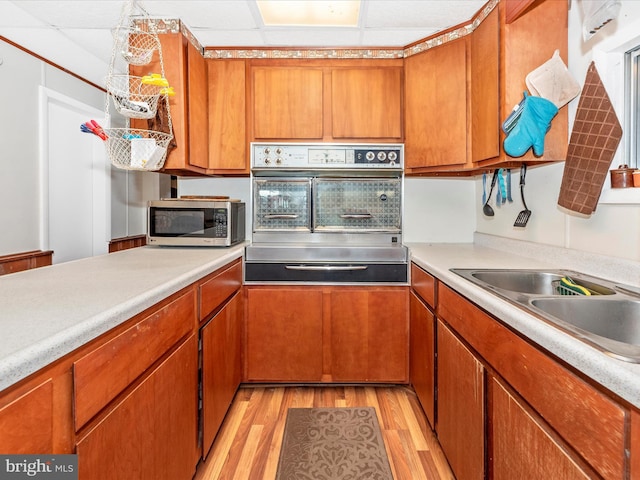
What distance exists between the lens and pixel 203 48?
2.40 m

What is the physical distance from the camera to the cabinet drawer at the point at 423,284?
174cm

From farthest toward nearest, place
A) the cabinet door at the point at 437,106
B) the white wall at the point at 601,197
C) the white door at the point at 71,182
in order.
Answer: the white door at the point at 71,182 → the cabinet door at the point at 437,106 → the white wall at the point at 601,197

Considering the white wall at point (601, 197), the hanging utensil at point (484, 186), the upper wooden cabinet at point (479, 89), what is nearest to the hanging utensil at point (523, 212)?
the white wall at point (601, 197)

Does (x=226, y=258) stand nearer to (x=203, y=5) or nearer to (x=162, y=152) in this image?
(x=162, y=152)

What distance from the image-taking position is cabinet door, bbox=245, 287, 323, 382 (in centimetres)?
226

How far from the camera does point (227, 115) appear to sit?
2.43m

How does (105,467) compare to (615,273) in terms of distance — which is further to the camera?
(615,273)

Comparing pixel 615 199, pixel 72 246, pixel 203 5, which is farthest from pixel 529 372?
pixel 72 246

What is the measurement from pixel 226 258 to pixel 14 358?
1256 millimetres

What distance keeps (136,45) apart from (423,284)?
6.33 feet

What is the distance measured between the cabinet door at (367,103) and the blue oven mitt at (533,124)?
92 centimetres

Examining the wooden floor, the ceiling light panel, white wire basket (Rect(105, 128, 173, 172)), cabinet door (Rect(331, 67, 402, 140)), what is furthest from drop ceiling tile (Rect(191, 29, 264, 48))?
the wooden floor

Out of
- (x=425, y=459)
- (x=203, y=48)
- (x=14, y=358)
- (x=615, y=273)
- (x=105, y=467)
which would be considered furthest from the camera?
(x=203, y=48)

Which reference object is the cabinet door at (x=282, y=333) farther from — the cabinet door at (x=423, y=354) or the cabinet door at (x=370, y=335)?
the cabinet door at (x=423, y=354)
